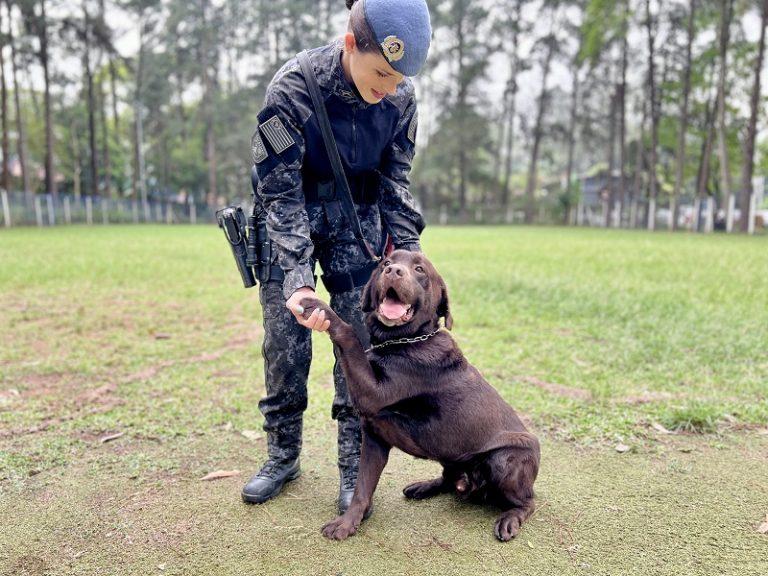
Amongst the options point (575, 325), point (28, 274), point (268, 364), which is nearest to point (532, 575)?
point (268, 364)

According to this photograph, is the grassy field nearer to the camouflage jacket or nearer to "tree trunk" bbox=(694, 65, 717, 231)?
the camouflage jacket

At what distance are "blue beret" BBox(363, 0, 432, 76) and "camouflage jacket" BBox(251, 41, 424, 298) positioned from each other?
0.39 metres

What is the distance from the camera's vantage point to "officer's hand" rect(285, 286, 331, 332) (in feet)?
8.39

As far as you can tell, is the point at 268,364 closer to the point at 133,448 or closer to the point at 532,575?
the point at 133,448

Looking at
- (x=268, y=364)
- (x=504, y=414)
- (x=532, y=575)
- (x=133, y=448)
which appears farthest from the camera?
(x=133, y=448)

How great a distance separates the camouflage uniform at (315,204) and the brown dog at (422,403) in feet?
1.34

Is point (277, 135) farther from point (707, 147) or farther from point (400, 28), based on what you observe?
point (707, 147)

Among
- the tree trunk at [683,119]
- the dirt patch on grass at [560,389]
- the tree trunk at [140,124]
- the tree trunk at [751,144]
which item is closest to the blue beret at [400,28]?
the dirt patch on grass at [560,389]

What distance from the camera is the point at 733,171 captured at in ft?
143

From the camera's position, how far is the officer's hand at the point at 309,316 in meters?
2.56

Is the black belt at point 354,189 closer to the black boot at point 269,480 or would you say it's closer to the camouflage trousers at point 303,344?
the camouflage trousers at point 303,344

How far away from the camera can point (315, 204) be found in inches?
120

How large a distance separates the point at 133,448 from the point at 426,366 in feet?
6.81

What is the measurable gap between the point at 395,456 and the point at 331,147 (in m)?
1.83
